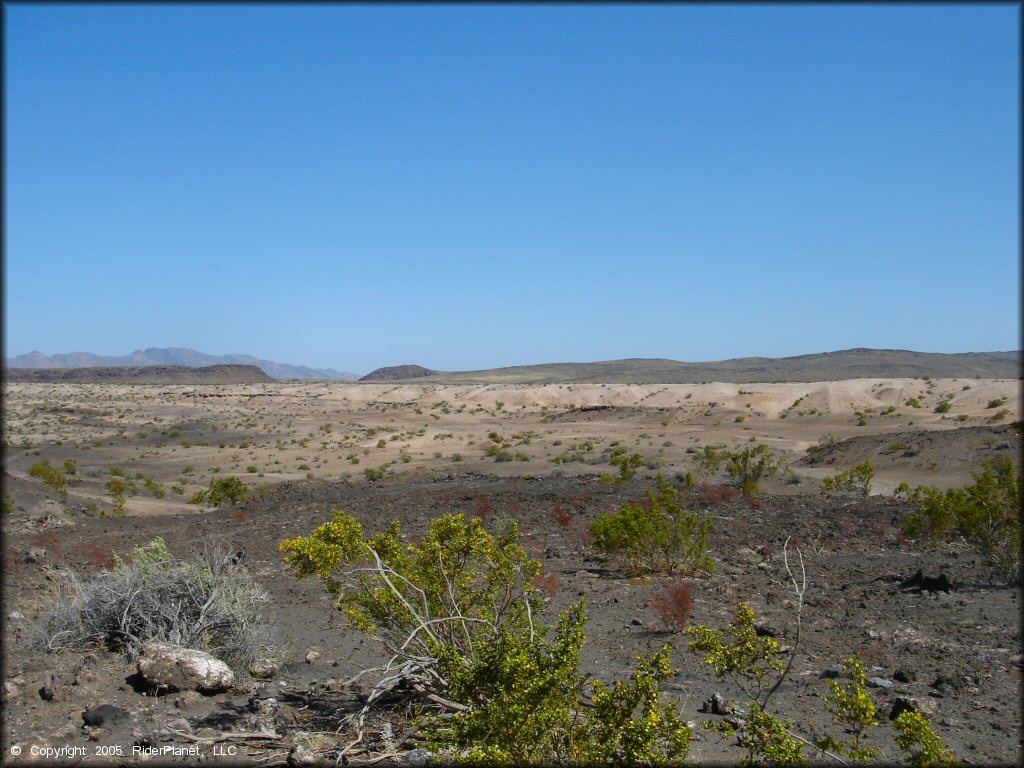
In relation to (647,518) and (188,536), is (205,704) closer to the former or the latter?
(647,518)

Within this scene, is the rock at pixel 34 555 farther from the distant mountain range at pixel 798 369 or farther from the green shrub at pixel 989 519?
the distant mountain range at pixel 798 369

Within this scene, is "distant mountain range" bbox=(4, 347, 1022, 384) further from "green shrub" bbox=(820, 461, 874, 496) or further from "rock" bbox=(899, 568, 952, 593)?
"rock" bbox=(899, 568, 952, 593)

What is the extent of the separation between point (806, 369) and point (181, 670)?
124m

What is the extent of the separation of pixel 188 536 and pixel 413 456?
75.5 ft

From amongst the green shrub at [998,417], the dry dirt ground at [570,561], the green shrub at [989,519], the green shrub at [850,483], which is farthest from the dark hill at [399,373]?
the green shrub at [989,519]

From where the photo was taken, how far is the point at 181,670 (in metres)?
6.71

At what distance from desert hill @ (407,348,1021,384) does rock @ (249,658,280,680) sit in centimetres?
8965

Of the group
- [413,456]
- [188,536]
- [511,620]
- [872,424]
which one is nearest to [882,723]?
[511,620]

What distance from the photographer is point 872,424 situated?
135 ft

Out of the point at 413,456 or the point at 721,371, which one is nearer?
the point at 413,456

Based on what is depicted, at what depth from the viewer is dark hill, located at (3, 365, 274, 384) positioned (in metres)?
138

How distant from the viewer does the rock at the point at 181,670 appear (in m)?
6.65

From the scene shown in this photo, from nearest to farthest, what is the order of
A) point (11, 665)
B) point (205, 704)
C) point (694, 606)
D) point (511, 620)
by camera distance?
point (511, 620)
point (205, 704)
point (11, 665)
point (694, 606)

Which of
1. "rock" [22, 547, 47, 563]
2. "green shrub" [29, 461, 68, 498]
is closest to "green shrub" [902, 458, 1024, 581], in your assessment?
"rock" [22, 547, 47, 563]
